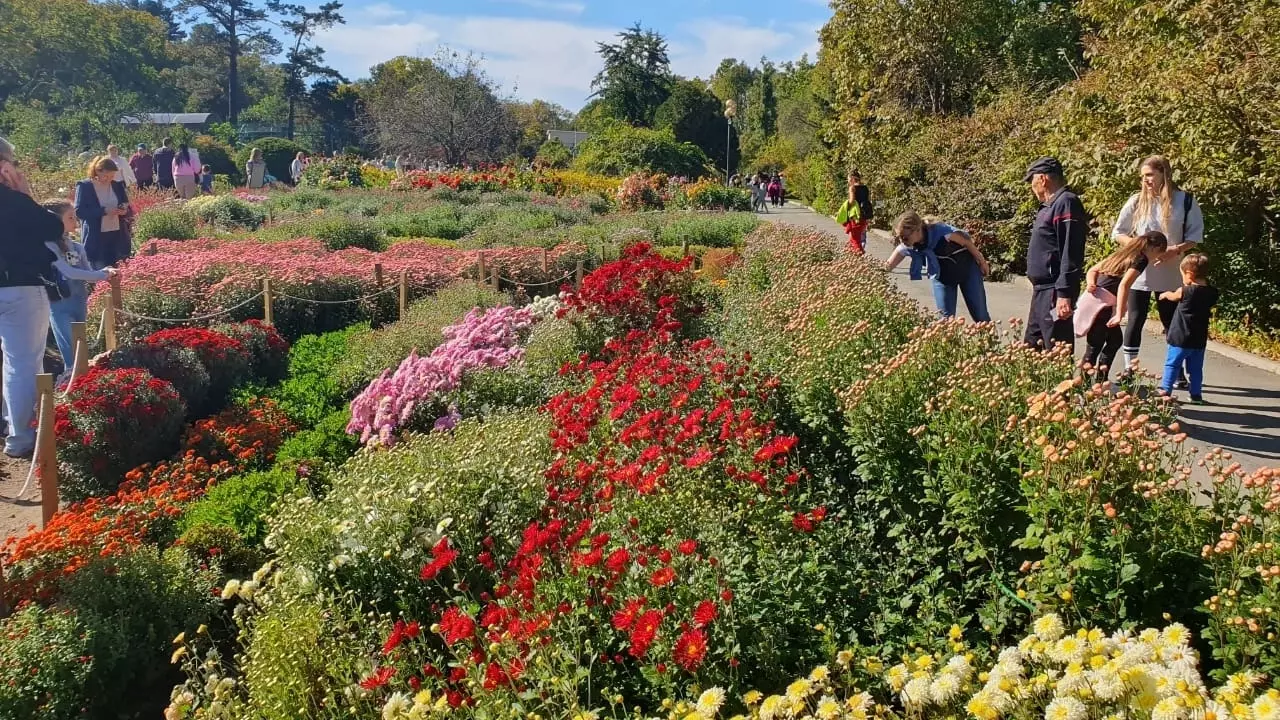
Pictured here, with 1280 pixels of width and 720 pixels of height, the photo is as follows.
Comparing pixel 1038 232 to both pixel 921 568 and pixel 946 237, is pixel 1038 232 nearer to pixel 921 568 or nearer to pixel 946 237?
pixel 946 237

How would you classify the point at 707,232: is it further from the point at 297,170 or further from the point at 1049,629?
the point at 297,170

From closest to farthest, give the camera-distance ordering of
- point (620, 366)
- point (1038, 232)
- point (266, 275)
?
point (620, 366), point (1038, 232), point (266, 275)

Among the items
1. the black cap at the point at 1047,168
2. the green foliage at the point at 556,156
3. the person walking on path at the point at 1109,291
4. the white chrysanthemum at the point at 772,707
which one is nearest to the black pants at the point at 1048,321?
the person walking on path at the point at 1109,291

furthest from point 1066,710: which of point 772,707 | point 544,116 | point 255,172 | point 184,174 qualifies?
point 544,116

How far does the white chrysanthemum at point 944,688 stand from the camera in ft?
6.94

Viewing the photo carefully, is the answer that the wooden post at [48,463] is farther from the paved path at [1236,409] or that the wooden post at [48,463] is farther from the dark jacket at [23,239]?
the paved path at [1236,409]

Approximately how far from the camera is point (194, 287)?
1023 centimetres

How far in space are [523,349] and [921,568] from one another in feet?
14.3

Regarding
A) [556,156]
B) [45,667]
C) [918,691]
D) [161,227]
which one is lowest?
[45,667]

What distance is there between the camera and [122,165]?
16.4m

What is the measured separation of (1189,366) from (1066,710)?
518 centimetres

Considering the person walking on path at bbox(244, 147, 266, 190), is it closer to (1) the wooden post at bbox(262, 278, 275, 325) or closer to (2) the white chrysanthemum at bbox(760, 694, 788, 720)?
(1) the wooden post at bbox(262, 278, 275, 325)

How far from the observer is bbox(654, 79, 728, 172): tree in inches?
2119

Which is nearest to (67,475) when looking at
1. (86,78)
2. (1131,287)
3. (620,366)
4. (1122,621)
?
(620,366)
